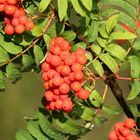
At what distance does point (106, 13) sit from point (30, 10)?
0.26 m

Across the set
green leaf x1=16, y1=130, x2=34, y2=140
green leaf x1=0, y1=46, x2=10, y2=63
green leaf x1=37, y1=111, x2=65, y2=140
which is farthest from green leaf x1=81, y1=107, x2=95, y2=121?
green leaf x1=0, y1=46, x2=10, y2=63

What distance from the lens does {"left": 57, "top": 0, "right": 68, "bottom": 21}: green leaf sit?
145 centimetres

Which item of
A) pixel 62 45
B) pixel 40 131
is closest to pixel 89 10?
pixel 62 45

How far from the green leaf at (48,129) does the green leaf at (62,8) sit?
0.38 m

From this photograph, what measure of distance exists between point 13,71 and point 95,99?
293mm

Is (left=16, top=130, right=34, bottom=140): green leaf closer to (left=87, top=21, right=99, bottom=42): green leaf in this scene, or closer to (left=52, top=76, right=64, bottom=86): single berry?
(left=52, top=76, right=64, bottom=86): single berry

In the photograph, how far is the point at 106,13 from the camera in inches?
63.9

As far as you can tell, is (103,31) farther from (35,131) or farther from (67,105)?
(35,131)

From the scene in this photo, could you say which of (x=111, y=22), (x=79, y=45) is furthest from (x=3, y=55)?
(x=111, y=22)

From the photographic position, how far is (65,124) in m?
1.65

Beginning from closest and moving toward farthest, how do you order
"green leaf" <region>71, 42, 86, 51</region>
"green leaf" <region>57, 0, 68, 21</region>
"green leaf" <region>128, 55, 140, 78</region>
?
1. "green leaf" <region>57, 0, 68, 21</region>
2. "green leaf" <region>71, 42, 86, 51</region>
3. "green leaf" <region>128, 55, 140, 78</region>

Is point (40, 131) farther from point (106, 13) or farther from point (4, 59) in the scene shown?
point (106, 13)

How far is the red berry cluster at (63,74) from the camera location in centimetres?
147

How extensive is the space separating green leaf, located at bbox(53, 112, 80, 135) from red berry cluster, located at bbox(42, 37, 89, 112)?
130 millimetres
